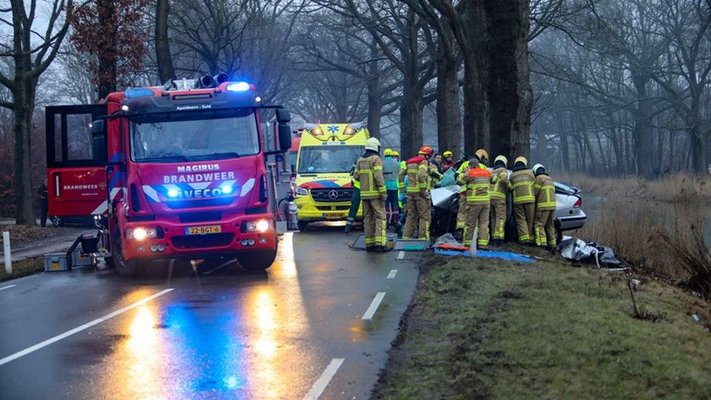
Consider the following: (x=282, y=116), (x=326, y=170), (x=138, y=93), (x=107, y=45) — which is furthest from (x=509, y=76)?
(x=107, y=45)

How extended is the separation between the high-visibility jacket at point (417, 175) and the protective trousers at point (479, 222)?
1591 millimetres

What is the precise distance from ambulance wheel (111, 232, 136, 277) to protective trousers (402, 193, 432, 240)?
18.4 ft

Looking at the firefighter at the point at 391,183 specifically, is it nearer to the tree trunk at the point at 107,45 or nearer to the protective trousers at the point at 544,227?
the protective trousers at the point at 544,227

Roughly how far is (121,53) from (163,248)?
Answer: 38.7 ft

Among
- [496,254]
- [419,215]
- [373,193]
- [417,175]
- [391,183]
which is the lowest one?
[496,254]

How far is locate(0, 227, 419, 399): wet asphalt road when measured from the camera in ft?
23.8

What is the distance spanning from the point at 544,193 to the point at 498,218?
100 cm

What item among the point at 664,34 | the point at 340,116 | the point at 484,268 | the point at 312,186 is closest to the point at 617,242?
the point at 484,268

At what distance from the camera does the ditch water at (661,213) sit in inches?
572

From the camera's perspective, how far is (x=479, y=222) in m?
15.7

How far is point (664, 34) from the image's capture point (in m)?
44.4

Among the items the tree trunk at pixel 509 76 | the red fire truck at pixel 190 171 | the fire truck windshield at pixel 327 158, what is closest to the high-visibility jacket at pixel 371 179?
the red fire truck at pixel 190 171

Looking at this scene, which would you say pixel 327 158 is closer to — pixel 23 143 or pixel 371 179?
pixel 371 179

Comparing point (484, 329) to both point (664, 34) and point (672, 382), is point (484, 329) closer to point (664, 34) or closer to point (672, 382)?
point (672, 382)
